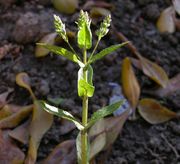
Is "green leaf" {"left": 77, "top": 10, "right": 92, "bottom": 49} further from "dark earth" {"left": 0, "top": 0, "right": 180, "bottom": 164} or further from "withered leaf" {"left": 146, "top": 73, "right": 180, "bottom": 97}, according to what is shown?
"withered leaf" {"left": 146, "top": 73, "right": 180, "bottom": 97}

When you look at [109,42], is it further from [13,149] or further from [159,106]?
[13,149]

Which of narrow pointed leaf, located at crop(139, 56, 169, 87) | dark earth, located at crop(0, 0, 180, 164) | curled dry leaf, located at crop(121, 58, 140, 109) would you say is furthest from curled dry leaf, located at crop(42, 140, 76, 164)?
narrow pointed leaf, located at crop(139, 56, 169, 87)

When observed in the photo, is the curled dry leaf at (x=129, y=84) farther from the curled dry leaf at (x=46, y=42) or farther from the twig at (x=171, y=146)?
the curled dry leaf at (x=46, y=42)

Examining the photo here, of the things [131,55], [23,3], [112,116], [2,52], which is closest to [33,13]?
[23,3]

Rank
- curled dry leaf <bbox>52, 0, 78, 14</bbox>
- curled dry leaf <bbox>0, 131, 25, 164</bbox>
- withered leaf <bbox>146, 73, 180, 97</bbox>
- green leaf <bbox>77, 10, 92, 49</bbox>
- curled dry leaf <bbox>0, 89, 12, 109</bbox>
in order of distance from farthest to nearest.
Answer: curled dry leaf <bbox>52, 0, 78, 14</bbox>
withered leaf <bbox>146, 73, 180, 97</bbox>
curled dry leaf <bbox>0, 89, 12, 109</bbox>
curled dry leaf <bbox>0, 131, 25, 164</bbox>
green leaf <bbox>77, 10, 92, 49</bbox>

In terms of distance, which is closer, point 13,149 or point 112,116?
point 13,149

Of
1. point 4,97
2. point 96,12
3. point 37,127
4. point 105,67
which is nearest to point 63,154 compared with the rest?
point 37,127
